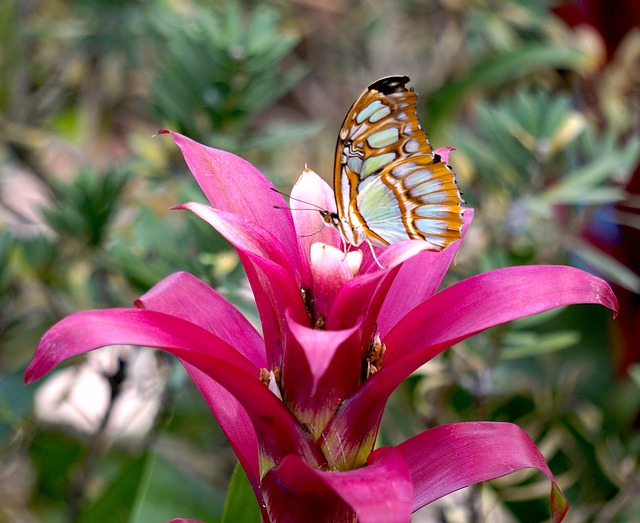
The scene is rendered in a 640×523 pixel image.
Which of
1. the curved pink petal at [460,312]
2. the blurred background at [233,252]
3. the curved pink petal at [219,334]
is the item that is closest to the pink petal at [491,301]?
the curved pink petal at [460,312]

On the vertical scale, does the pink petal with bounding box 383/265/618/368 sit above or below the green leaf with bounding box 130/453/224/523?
above

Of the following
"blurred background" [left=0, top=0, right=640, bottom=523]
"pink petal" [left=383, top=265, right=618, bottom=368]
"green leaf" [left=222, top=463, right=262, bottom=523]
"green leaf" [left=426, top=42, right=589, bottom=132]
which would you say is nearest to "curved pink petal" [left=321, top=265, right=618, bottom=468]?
"pink petal" [left=383, top=265, right=618, bottom=368]

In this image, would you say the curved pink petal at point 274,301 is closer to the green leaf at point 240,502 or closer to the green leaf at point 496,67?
the green leaf at point 240,502

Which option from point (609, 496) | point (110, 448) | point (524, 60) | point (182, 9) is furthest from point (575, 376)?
point (182, 9)

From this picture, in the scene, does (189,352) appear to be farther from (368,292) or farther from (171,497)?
(171,497)

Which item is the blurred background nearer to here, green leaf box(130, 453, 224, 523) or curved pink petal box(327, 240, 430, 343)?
green leaf box(130, 453, 224, 523)
